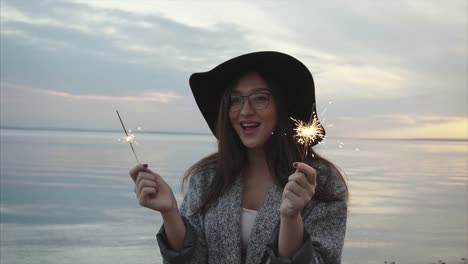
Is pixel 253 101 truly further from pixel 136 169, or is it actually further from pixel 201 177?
pixel 136 169

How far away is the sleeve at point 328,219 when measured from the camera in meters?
3.00

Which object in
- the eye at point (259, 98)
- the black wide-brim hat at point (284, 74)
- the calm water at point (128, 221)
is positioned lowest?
the calm water at point (128, 221)

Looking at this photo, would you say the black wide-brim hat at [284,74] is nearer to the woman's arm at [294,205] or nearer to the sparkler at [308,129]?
the sparkler at [308,129]

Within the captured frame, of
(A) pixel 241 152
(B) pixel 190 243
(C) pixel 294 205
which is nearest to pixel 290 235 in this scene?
(C) pixel 294 205

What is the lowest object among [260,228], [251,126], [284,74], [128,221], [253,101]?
[128,221]

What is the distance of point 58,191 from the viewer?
19.2 metres

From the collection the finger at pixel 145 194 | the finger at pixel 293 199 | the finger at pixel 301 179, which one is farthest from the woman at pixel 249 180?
the finger at pixel 301 179

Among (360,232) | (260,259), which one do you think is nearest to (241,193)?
(260,259)

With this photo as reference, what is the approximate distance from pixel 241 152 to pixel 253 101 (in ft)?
1.24

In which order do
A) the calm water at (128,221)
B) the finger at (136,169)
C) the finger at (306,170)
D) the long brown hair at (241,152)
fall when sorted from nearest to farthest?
the finger at (306,170) → the finger at (136,169) → the long brown hair at (241,152) → the calm water at (128,221)

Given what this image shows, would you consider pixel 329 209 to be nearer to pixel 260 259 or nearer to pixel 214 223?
pixel 260 259

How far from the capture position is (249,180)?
11.3ft

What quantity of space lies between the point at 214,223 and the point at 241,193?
232 mm

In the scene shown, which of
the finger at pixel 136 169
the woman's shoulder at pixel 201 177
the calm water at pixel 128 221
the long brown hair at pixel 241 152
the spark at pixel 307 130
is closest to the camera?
the finger at pixel 136 169
